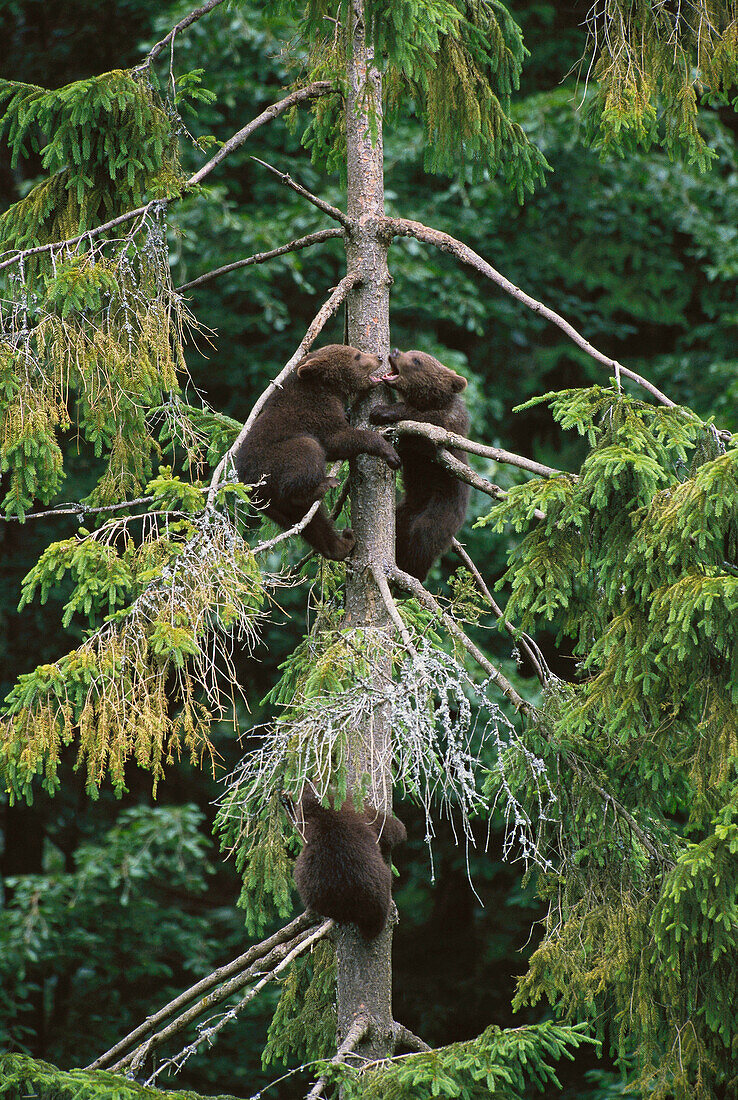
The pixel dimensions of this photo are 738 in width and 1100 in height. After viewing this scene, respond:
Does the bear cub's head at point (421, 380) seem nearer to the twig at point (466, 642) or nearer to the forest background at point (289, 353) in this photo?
the twig at point (466, 642)

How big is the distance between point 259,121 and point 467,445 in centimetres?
146

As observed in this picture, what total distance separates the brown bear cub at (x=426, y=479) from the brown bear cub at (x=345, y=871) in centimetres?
145

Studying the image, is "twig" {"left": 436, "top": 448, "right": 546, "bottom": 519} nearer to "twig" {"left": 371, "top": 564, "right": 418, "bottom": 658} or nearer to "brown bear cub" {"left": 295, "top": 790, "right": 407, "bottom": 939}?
"twig" {"left": 371, "top": 564, "right": 418, "bottom": 658}

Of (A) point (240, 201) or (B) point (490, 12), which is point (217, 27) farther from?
(B) point (490, 12)

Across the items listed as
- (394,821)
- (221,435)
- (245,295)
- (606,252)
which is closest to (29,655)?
(245,295)

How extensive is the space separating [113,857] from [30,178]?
571 cm

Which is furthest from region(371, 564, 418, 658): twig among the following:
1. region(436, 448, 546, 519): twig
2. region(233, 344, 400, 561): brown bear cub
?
region(436, 448, 546, 519): twig

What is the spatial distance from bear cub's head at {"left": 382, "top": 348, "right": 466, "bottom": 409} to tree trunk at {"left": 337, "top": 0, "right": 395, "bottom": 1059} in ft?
0.86

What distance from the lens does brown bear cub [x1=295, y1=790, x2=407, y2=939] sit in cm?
405

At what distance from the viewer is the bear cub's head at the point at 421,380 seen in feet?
16.3

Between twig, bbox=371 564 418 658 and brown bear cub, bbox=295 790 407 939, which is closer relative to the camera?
twig, bbox=371 564 418 658

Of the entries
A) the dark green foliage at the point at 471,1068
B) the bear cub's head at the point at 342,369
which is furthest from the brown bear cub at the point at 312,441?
the dark green foliage at the point at 471,1068

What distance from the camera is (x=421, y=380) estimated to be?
507cm

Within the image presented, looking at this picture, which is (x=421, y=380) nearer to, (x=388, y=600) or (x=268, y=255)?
(x=268, y=255)
